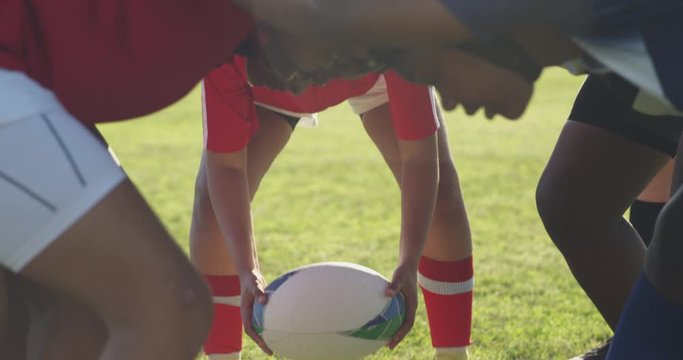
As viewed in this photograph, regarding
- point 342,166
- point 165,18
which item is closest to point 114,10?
point 165,18

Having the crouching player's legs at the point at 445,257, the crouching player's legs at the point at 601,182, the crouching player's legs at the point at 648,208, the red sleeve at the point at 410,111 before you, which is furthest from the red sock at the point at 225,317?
the crouching player's legs at the point at 648,208

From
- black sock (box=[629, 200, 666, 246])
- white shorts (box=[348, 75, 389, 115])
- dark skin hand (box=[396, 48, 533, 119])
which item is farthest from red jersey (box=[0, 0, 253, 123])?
black sock (box=[629, 200, 666, 246])

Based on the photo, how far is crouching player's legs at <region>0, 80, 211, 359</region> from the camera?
2.14m

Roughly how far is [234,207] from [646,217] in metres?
1.49

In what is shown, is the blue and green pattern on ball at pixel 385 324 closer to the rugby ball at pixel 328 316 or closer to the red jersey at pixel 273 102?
the rugby ball at pixel 328 316

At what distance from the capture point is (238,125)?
12.3ft

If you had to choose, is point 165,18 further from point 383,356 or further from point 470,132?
point 470,132

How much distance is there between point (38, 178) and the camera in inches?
84.7

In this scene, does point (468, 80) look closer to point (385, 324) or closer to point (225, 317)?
point (385, 324)

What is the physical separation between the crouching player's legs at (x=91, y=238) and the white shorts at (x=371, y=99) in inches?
74.1

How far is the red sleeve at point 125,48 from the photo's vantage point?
2.31 m

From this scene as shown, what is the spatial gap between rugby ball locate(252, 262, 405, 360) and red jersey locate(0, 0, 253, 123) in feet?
4.12

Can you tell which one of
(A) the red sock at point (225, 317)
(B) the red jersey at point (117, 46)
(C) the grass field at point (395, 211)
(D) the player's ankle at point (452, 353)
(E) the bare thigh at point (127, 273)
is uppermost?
(B) the red jersey at point (117, 46)

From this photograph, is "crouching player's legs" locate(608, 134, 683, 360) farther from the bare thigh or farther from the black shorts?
the bare thigh
